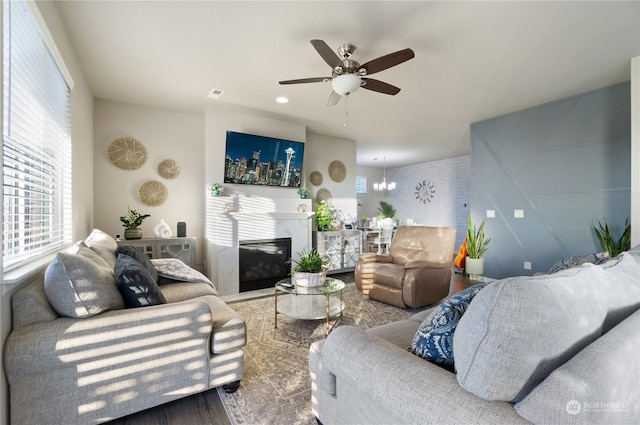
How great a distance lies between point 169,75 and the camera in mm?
3045

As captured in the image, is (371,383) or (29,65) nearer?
(371,383)

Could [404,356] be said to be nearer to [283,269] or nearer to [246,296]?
[246,296]

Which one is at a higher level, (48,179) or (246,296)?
(48,179)

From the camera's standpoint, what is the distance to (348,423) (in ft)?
3.80

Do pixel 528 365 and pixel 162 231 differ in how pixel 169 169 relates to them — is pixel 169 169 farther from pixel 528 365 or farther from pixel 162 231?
pixel 528 365

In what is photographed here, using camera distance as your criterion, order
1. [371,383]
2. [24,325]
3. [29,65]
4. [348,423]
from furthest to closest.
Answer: [29,65] → [24,325] → [348,423] → [371,383]

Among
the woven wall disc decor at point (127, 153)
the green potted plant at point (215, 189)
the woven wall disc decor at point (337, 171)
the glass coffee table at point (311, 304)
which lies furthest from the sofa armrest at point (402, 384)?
the woven wall disc decor at point (337, 171)

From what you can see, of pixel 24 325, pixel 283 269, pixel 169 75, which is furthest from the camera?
pixel 283 269

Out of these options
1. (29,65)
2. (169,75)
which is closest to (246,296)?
(169,75)

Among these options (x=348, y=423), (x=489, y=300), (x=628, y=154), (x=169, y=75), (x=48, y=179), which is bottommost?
(x=348, y=423)

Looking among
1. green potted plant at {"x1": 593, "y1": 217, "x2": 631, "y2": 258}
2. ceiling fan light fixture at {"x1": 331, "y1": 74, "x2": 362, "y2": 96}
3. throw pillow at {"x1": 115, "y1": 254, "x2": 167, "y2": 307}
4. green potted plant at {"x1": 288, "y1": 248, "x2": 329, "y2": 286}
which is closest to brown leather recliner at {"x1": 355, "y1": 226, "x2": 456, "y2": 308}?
green potted plant at {"x1": 288, "y1": 248, "x2": 329, "y2": 286}

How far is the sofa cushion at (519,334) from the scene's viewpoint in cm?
73

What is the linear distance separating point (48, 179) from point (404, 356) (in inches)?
101

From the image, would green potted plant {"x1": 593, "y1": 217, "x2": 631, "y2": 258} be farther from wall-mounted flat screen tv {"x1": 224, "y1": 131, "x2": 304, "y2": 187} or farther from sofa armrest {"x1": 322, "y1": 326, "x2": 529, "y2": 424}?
wall-mounted flat screen tv {"x1": 224, "y1": 131, "x2": 304, "y2": 187}
